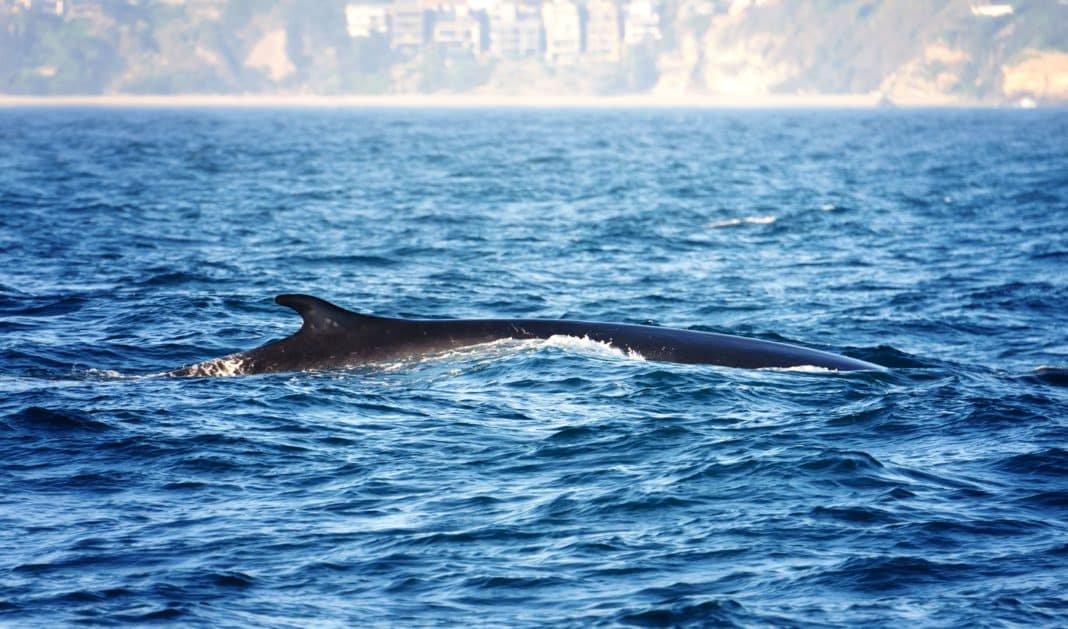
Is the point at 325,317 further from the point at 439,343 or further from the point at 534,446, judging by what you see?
the point at 534,446

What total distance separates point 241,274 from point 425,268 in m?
3.36

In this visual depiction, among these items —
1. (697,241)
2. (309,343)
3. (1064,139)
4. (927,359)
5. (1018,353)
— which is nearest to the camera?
(309,343)

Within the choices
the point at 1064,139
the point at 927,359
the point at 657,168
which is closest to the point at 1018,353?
the point at 927,359

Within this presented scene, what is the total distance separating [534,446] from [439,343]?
9.16 feet

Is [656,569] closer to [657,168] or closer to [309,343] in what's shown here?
[309,343]

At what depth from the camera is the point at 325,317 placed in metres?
14.1

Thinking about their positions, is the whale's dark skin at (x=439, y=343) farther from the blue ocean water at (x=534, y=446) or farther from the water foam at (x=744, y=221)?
the water foam at (x=744, y=221)

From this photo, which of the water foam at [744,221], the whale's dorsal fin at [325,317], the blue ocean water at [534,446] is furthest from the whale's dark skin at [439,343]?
the water foam at [744,221]

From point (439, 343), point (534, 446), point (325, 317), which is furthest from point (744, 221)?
point (534, 446)

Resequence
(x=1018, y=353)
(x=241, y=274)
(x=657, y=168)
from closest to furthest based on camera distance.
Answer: (x=1018, y=353) → (x=241, y=274) → (x=657, y=168)

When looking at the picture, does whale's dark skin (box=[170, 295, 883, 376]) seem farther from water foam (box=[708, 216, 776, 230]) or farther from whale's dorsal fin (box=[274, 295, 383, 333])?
water foam (box=[708, 216, 776, 230])

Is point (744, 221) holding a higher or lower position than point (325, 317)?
lower

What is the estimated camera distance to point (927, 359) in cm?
1653

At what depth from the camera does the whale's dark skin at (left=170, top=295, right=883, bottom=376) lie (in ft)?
47.0
